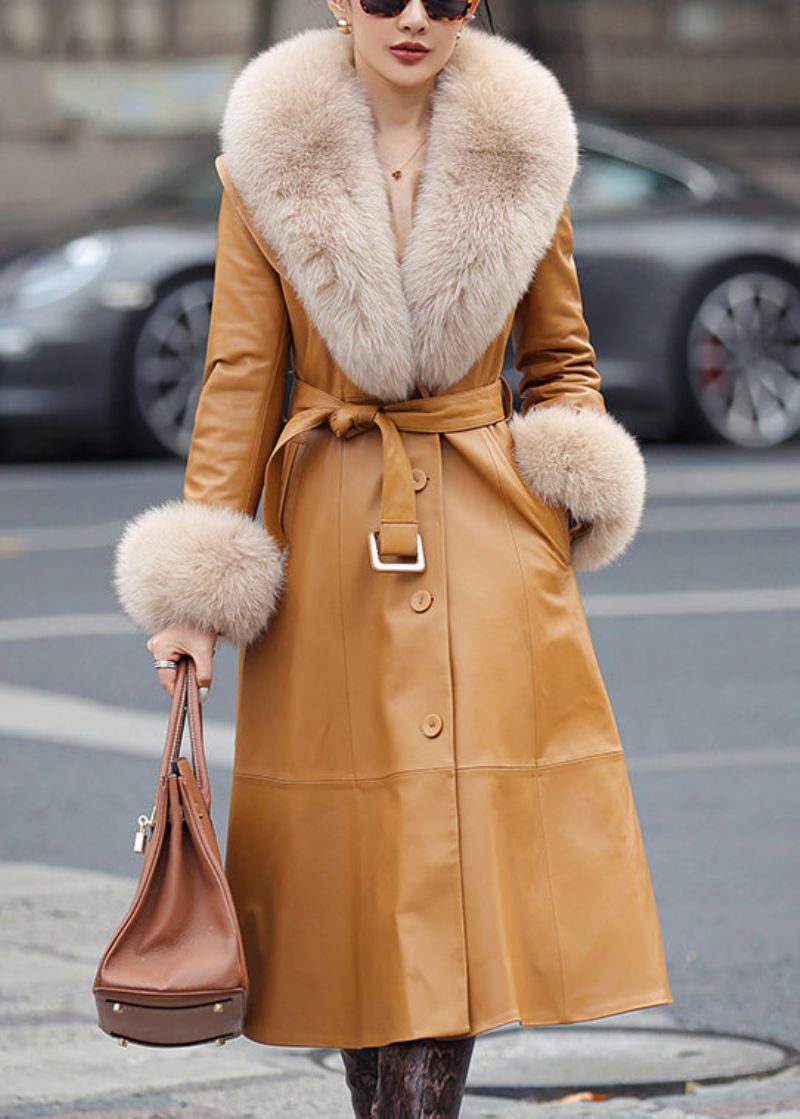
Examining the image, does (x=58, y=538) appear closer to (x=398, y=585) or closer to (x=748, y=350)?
(x=748, y=350)

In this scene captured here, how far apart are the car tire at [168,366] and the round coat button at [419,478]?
346 inches

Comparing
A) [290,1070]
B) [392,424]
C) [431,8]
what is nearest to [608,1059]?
[290,1070]

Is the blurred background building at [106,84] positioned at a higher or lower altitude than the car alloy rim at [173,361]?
higher

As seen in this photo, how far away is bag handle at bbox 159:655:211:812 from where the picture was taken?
3418mm

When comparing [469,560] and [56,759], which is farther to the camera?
[56,759]

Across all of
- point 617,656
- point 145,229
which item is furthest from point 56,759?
point 145,229

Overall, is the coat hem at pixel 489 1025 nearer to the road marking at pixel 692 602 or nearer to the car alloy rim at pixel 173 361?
the road marking at pixel 692 602

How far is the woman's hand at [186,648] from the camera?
11.7 feet

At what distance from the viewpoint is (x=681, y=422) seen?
13.2 metres

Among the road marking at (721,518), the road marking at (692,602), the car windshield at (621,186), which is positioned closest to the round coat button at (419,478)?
the road marking at (692,602)

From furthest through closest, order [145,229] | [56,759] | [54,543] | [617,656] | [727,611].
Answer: [145,229] → [54,543] → [727,611] → [617,656] → [56,759]

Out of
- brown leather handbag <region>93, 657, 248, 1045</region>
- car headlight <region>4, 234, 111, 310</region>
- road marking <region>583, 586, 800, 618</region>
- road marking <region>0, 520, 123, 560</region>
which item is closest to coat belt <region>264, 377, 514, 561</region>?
brown leather handbag <region>93, 657, 248, 1045</region>

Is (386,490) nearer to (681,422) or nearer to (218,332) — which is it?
(218,332)

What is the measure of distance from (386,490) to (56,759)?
11.9 feet
